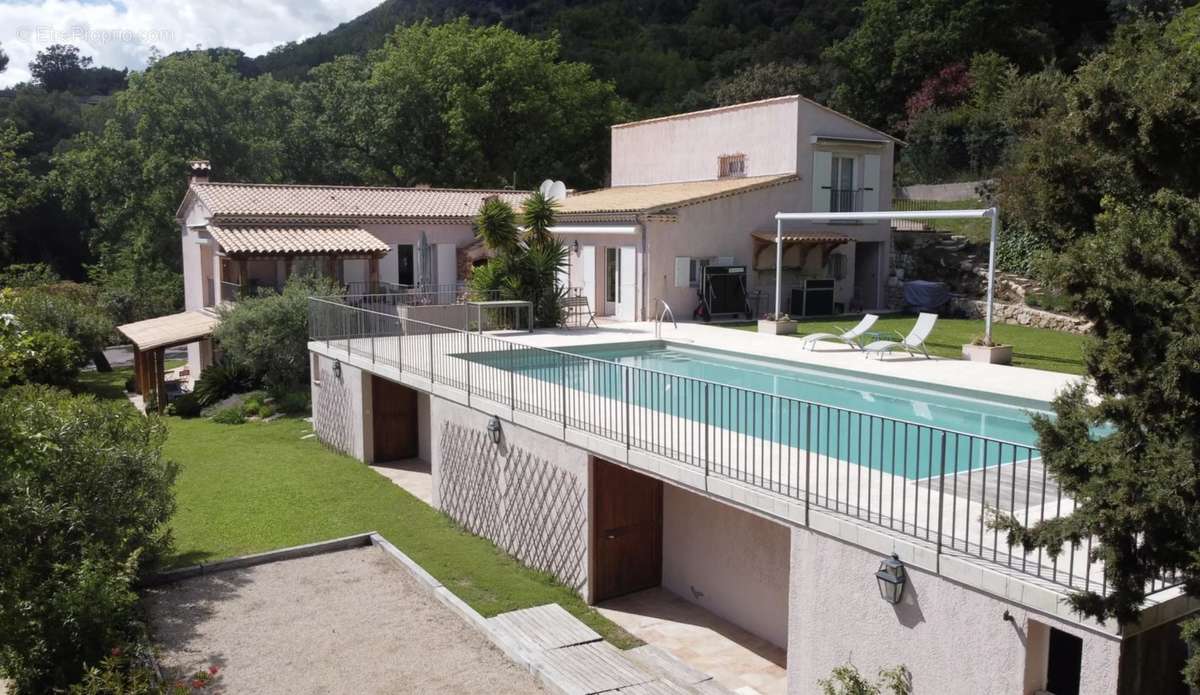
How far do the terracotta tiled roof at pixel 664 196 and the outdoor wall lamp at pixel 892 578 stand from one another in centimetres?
1735

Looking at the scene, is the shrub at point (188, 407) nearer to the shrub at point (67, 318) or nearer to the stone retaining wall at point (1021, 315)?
the shrub at point (67, 318)

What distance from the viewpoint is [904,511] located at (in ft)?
24.4

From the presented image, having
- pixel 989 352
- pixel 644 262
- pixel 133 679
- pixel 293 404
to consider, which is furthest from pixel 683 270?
pixel 133 679

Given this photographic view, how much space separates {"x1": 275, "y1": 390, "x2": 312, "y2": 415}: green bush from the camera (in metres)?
22.5

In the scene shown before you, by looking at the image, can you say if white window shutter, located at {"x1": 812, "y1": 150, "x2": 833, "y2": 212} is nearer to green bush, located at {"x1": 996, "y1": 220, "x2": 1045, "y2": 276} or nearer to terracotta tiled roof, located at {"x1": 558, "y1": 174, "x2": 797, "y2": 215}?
terracotta tiled roof, located at {"x1": 558, "y1": 174, "x2": 797, "y2": 215}

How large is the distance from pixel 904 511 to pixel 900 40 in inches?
1670

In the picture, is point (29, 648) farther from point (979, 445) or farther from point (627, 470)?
point (979, 445)

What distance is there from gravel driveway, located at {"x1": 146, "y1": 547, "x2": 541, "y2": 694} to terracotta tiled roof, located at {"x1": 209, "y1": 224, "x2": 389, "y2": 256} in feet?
47.4

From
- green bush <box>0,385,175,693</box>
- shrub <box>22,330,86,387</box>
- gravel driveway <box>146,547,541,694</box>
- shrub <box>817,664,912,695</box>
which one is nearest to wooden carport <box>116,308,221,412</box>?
shrub <box>22,330,86,387</box>

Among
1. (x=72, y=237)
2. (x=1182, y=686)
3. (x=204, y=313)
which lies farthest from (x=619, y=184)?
(x=72, y=237)

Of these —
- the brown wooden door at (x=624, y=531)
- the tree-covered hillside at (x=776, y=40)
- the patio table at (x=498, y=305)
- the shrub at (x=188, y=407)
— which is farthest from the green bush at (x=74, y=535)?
the tree-covered hillside at (x=776, y=40)

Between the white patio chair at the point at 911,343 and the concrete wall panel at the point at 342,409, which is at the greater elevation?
the white patio chair at the point at 911,343

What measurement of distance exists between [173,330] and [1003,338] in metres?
20.9

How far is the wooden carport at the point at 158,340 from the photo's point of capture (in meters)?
24.2
